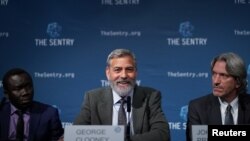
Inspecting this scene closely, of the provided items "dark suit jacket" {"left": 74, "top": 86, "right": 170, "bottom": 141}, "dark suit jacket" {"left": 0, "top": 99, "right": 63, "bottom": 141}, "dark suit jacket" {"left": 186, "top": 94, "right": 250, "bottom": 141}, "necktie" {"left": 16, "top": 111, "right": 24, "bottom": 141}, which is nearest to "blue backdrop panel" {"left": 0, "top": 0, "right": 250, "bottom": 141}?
"dark suit jacket" {"left": 186, "top": 94, "right": 250, "bottom": 141}

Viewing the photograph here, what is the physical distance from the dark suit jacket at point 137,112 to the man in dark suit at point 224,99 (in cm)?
24

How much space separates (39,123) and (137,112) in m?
0.61

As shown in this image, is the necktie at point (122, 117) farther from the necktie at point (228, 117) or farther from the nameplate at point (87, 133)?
the necktie at point (228, 117)

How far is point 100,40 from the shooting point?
4.11 metres

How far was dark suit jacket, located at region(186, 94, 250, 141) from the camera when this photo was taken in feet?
9.52

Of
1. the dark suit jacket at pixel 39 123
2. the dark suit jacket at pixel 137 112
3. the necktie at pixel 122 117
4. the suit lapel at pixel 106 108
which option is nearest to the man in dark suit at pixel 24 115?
the dark suit jacket at pixel 39 123

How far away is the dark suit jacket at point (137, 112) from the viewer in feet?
9.16

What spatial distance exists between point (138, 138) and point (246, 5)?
6.44 feet

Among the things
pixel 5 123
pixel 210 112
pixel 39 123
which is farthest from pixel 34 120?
pixel 210 112

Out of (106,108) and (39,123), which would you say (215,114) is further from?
(39,123)

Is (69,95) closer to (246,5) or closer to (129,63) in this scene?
(129,63)

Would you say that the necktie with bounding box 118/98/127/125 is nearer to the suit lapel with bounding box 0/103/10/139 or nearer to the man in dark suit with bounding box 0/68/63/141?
the man in dark suit with bounding box 0/68/63/141

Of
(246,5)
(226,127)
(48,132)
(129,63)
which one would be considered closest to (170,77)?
(246,5)

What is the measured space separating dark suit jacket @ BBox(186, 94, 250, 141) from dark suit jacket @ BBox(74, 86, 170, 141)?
0.22 metres
